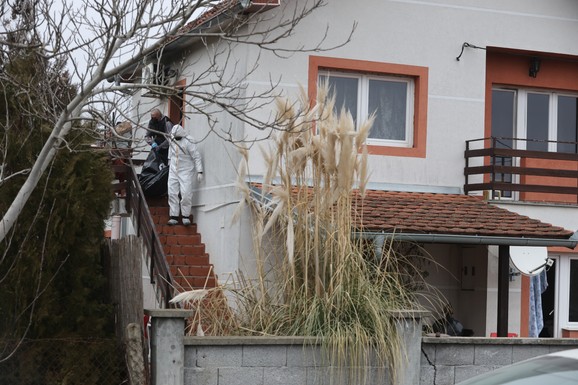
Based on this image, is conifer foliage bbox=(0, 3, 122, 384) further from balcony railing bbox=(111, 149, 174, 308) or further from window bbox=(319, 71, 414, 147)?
window bbox=(319, 71, 414, 147)

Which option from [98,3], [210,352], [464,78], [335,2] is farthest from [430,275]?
[98,3]

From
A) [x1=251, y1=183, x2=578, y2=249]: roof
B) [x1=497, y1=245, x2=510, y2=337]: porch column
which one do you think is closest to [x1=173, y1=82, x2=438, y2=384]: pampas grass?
[x1=251, y1=183, x2=578, y2=249]: roof

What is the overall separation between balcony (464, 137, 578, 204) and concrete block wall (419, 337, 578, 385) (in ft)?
20.3

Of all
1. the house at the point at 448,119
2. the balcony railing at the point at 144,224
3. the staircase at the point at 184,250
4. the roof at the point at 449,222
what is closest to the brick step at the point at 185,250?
the staircase at the point at 184,250

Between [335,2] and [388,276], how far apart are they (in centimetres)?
709

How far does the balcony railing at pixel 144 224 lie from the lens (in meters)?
13.6

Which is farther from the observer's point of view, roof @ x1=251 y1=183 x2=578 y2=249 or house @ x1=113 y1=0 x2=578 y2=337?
house @ x1=113 y1=0 x2=578 y2=337

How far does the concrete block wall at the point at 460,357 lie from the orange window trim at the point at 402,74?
615 centimetres

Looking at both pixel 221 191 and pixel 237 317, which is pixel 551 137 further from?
pixel 237 317

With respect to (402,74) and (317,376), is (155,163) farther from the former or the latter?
(317,376)

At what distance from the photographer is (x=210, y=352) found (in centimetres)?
1027

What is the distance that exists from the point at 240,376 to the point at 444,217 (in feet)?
20.0

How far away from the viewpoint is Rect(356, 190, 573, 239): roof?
1477cm

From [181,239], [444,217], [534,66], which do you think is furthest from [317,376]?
[534,66]
